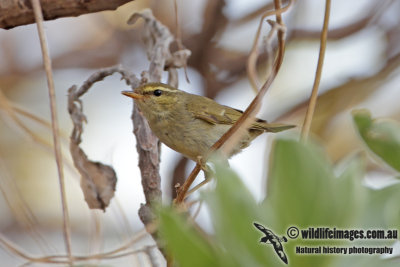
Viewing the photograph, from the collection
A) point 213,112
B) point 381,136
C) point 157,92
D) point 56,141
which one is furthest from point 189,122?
point 381,136

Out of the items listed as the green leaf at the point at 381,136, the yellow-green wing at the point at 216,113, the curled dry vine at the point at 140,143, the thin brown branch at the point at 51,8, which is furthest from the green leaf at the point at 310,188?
the yellow-green wing at the point at 216,113

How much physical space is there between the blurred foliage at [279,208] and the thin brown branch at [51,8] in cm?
74

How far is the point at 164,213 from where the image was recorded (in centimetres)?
24

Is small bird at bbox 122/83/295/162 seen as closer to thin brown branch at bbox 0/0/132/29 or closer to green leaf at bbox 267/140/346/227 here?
thin brown branch at bbox 0/0/132/29

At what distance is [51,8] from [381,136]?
0.73m

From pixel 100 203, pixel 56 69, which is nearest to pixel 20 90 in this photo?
pixel 56 69

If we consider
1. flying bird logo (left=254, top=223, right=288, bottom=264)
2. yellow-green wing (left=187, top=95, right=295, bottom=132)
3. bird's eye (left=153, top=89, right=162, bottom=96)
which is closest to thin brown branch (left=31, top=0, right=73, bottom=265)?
flying bird logo (left=254, top=223, right=288, bottom=264)

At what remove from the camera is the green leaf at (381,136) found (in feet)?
1.20

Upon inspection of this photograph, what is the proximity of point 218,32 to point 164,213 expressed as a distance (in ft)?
5.57

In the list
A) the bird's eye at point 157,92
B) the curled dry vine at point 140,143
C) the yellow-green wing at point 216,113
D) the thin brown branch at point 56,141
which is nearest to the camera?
the thin brown branch at point 56,141

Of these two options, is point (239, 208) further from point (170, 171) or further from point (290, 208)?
point (170, 171)

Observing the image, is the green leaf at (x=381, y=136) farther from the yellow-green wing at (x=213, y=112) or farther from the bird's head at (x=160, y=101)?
Result: the yellow-green wing at (x=213, y=112)

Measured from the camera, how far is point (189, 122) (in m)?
1.65

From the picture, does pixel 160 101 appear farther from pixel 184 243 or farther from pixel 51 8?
pixel 184 243
